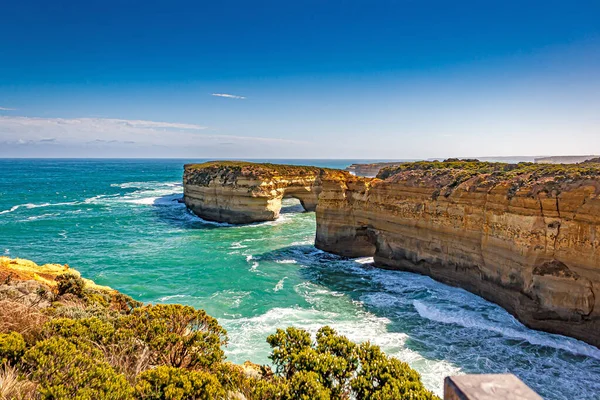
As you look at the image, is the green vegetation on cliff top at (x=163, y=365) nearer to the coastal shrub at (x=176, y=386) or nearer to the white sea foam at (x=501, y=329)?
the coastal shrub at (x=176, y=386)

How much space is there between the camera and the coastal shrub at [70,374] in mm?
5953

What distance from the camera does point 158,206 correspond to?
57406 mm

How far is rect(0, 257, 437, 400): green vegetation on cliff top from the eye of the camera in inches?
251

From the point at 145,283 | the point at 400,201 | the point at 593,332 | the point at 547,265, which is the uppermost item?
the point at 400,201

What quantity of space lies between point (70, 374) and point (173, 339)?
2763 millimetres

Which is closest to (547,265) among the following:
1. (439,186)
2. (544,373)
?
(544,373)

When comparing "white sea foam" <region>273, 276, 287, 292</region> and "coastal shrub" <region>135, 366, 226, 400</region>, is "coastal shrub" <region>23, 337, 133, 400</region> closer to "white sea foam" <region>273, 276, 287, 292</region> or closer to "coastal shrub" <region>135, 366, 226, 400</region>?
"coastal shrub" <region>135, 366, 226, 400</region>

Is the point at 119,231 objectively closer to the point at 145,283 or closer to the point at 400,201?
the point at 145,283

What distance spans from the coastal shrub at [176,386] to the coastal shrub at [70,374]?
1.04 ft

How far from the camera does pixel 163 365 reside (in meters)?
7.99

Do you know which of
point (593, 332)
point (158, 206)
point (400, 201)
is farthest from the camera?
point (158, 206)

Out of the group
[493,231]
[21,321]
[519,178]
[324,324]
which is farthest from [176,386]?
[519,178]

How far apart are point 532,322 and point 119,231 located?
125 ft

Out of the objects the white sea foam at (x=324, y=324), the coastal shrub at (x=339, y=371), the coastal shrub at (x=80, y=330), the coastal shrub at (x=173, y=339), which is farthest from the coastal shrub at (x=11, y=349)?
the white sea foam at (x=324, y=324)
